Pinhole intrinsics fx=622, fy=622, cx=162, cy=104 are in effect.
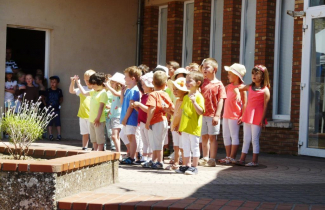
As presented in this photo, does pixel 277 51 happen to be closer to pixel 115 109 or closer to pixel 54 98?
pixel 115 109

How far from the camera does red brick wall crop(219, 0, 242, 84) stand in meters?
14.6

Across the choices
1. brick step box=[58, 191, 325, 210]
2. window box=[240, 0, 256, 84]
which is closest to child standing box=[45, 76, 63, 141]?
window box=[240, 0, 256, 84]

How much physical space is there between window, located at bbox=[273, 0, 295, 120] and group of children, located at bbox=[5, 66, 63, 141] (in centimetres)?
584

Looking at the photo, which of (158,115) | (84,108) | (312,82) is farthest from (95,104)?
(312,82)

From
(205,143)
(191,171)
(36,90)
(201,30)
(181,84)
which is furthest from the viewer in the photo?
(36,90)

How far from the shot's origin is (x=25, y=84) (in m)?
16.3

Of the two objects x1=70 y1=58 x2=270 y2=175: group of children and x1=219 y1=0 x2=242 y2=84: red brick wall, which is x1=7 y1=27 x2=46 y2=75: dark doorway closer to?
x1=219 y1=0 x2=242 y2=84: red brick wall

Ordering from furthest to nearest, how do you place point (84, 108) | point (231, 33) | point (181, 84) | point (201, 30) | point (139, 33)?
1. point (139, 33)
2. point (201, 30)
3. point (231, 33)
4. point (84, 108)
5. point (181, 84)

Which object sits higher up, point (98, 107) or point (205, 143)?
point (98, 107)

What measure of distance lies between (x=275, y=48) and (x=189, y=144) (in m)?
5.30

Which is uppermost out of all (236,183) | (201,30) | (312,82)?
(201,30)

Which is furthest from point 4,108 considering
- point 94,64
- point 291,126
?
point 291,126

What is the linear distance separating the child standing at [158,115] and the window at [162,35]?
772 cm

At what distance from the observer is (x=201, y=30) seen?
614 inches
